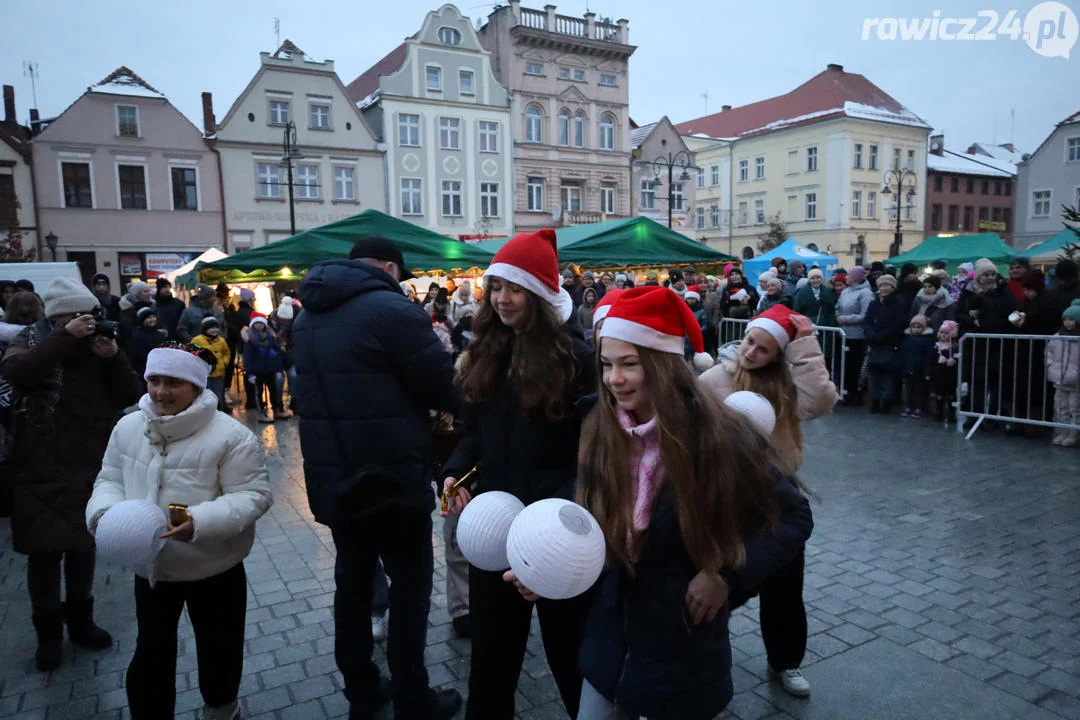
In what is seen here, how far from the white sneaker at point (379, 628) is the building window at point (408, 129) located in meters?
34.3

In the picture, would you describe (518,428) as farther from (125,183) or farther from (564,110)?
(564,110)

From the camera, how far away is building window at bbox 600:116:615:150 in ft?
137

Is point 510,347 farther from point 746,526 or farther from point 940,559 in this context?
point 940,559

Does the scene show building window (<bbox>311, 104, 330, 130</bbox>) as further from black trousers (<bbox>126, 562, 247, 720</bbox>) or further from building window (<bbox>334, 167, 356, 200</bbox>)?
black trousers (<bbox>126, 562, 247, 720</bbox>)

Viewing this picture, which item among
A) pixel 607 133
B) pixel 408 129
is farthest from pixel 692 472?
pixel 607 133

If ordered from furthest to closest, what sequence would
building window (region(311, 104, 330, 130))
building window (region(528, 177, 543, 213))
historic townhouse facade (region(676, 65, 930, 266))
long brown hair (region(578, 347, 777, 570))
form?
historic townhouse facade (region(676, 65, 930, 266)) < building window (region(528, 177, 543, 213)) < building window (region(311, 104, 330, 130)) < long brown hair (region(578, 347, 777, 570))

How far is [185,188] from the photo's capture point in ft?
103

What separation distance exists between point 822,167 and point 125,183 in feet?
141

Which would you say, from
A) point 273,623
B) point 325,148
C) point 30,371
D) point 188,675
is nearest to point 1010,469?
point 273,623

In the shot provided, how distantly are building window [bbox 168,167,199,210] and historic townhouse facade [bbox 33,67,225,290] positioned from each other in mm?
40

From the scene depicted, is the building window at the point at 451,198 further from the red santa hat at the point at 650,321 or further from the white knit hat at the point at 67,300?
the red santa hat at the point at 650,321

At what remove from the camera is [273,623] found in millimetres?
4047

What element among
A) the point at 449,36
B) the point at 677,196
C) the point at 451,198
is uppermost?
the point at 449,36

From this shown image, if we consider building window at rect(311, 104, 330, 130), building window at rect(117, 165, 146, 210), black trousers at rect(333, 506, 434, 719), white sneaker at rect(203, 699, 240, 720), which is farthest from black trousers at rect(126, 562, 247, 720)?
building window at rect(311, 104, 330, 130)
